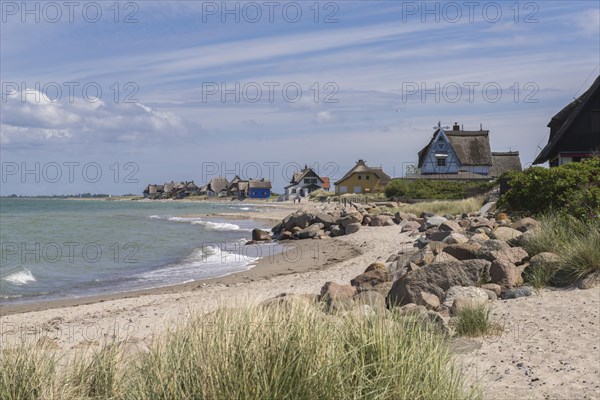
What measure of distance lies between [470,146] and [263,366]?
62.6 metres

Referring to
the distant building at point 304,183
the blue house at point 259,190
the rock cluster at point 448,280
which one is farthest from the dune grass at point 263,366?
the blue house at point 259,190

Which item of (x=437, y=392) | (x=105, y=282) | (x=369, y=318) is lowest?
(x=105, y=282)

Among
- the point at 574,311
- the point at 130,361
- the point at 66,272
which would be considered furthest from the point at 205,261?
the point at 130,361

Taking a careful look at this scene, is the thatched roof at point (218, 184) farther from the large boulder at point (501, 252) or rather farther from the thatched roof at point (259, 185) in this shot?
the large boulder at point (501, 252)

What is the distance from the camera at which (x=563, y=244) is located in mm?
13414

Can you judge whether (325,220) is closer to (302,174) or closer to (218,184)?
(302,174)

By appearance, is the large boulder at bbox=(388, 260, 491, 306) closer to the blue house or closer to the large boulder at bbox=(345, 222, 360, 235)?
the large boulder at bbox=(345, 222, 360, 235)

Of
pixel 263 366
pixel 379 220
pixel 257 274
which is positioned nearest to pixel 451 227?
pixel 257 274

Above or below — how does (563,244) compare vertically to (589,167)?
below

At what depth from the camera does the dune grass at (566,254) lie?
39.6ft

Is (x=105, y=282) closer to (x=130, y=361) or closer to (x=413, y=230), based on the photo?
(x=413, y=230)

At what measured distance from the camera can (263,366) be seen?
441cm

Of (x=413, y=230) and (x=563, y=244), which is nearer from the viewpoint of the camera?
(x=563, y=244)

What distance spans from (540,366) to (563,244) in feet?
19.8
